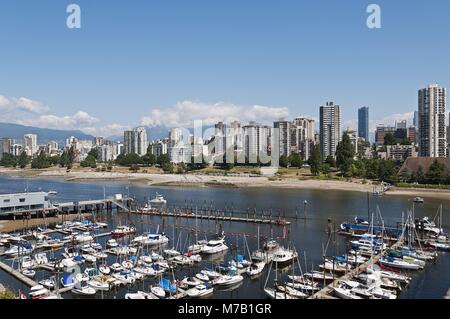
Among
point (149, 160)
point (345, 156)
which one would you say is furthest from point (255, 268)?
point (149, 160)

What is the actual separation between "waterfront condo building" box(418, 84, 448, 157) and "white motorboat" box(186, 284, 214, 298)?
66673 mm

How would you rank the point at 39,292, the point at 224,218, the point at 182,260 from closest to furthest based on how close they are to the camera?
the point at 39,292 < the point at 182,260 < the point at 224,218

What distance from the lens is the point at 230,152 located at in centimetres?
8325

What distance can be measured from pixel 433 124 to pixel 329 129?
90.3ft

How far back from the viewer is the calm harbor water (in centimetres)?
1859

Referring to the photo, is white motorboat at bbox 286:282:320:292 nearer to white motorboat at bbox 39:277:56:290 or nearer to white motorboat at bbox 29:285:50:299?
white motorboat at bbox 29:285:50:299

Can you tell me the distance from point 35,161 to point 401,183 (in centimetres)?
8908

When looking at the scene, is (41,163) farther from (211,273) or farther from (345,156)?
(211,273)

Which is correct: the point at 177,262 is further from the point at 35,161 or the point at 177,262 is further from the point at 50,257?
the point at 35,161

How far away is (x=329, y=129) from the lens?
98.9 metres

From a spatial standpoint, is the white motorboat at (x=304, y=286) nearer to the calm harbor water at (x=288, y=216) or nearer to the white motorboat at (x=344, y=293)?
the white motorboat at (x=344, y=293)

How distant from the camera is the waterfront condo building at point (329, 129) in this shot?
320 ft

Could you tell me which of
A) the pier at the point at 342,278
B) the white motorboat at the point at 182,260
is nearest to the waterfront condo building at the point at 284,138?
the pier at the point at 342,278

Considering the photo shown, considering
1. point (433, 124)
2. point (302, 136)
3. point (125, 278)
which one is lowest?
point (125, 278)
